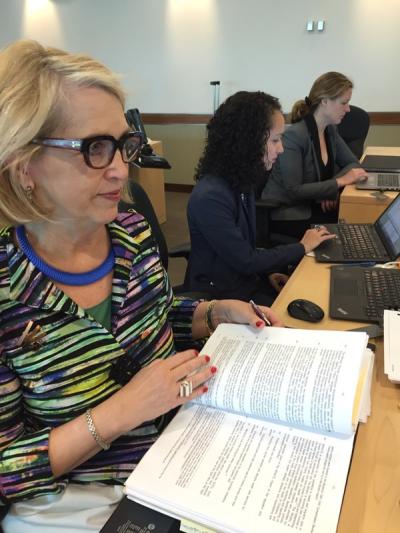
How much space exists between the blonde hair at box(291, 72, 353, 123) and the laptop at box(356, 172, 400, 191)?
50 cm

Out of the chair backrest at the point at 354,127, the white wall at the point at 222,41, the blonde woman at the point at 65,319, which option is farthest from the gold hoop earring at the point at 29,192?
the white wall at the point at 222,41

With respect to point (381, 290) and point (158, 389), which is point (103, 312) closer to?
point (158, 389)

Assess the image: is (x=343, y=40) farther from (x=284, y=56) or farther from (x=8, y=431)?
(x=8, y=431)

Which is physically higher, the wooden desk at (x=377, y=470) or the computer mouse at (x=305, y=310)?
the computer mouse at (x=305, y=310)

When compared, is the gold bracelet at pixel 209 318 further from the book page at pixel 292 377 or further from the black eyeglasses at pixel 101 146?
the black eyeglasses at pixel 101 146

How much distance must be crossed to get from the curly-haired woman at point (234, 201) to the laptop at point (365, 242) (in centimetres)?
6

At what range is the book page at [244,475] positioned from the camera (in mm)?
584

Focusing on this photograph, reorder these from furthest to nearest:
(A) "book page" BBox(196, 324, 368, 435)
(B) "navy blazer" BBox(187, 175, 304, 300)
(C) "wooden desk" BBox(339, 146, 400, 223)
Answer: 1. (C) "wooden desk" BBox(339, 146, 400, 223)
2. (B) "navy blazer" BBox(187, 175, 304, 300)
3. (A) "book page" BBox(196, 324, 368, 435)

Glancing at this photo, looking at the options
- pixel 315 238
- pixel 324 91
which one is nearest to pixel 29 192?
pixel 315 238

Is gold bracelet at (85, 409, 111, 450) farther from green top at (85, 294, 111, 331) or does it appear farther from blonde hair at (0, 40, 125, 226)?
blonde hair at (0, 40, 125, 226)

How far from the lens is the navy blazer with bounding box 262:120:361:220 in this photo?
2301mm

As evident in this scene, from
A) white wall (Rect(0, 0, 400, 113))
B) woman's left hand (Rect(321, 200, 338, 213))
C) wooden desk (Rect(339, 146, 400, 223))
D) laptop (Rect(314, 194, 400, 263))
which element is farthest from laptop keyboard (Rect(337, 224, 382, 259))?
white wall (Rect(0, 0, 400, 113))

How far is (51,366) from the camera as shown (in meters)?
0.80

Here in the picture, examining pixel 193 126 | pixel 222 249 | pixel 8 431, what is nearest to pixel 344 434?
pixel 8 431
